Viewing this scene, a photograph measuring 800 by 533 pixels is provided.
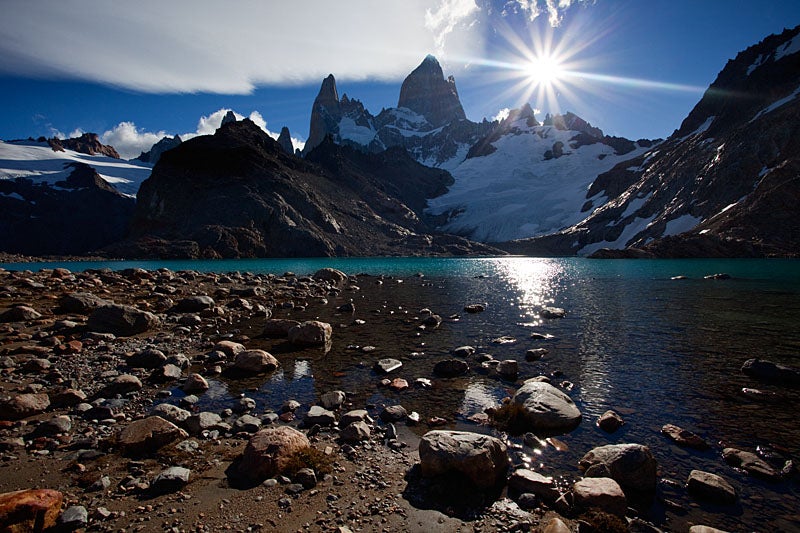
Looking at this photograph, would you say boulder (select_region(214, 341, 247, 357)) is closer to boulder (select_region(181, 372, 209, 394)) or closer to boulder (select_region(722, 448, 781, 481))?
boulder (select_region(181, 372, 209, 394))

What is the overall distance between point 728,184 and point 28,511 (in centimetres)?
15976

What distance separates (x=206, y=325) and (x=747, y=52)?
25679 centimetres

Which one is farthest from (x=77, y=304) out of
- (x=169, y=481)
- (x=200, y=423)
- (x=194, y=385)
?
(x=169, y=481)

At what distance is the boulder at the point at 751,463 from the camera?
711 cm

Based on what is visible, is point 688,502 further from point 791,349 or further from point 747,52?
point 747,52

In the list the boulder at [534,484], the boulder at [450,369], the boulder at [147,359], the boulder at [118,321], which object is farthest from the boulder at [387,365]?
the boulder at [118,321]

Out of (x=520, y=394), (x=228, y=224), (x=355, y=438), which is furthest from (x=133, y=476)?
(x=228, y=224)

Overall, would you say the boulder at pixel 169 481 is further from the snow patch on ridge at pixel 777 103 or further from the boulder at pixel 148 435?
the snow patch on ridge at pixel 777 103

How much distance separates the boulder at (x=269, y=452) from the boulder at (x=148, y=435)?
1.88m

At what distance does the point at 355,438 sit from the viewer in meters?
8.32

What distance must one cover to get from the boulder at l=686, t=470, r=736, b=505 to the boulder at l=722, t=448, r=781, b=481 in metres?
0.87

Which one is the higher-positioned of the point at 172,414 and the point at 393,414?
the point at 393,414

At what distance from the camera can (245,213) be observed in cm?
14888

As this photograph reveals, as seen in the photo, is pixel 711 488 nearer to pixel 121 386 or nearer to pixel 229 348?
pixel 121 386
